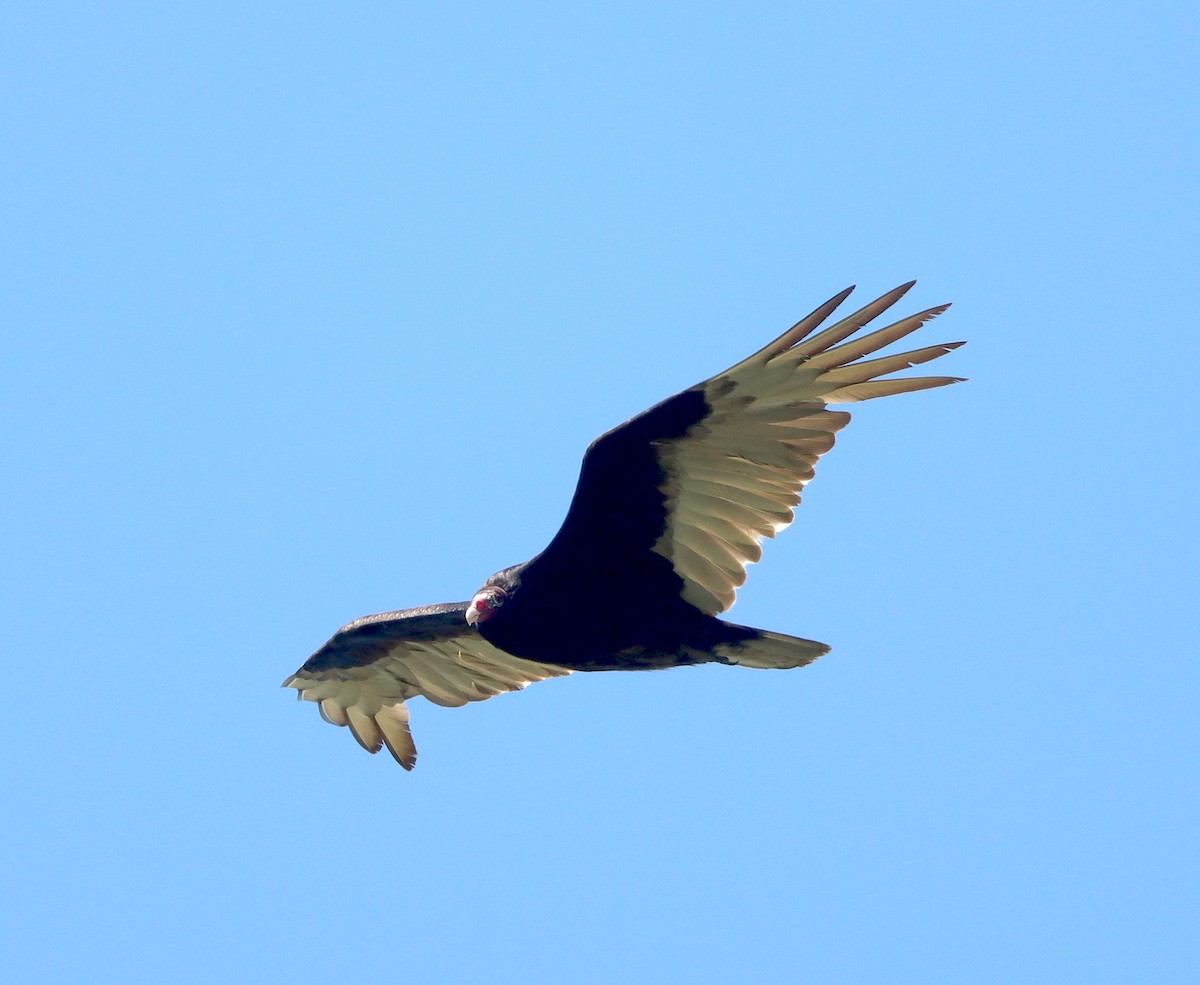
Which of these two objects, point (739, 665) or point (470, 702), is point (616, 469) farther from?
point (470, 702)

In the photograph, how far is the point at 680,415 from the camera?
7.92 meters

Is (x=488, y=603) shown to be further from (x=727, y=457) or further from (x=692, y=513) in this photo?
(x=727, y=457)

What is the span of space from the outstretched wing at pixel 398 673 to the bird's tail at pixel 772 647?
1.88 m

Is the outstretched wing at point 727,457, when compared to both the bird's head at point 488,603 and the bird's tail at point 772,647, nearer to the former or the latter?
the bird's tail at point 772,647

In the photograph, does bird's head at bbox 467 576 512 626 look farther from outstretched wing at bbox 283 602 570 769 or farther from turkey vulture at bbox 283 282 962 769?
outstretched wing at bbox 283 602 570 769

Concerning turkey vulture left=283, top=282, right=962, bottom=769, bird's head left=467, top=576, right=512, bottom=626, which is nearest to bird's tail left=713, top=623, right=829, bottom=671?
turkey vulture left=283, top=282, right=962, bottom=769

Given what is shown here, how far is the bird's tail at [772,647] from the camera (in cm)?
820

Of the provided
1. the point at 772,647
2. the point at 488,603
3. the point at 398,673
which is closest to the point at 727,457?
the point at 772,647

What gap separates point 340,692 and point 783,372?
409 centimetres

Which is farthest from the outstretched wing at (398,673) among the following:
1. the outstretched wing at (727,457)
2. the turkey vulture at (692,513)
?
the outstretched wing at (727,457)

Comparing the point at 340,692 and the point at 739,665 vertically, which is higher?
the point at 340,692

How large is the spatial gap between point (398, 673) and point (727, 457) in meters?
3.21

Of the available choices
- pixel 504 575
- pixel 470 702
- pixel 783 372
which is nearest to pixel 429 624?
pixel 470 702

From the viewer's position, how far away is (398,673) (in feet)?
34.1
